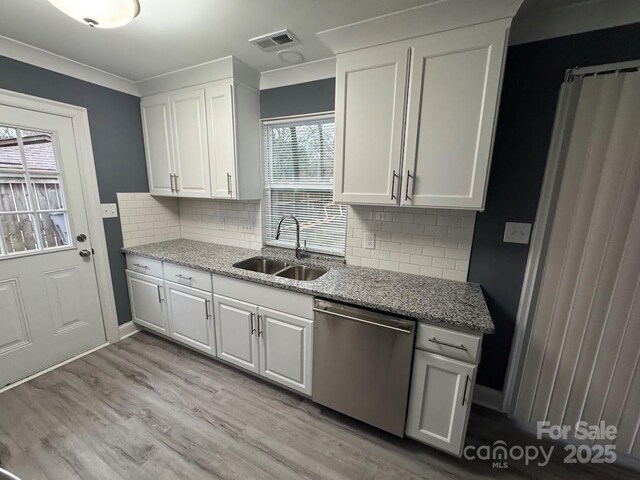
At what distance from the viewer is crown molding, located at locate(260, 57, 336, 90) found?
1.99 meters

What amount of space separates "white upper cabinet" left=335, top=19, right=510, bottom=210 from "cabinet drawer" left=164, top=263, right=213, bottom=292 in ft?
4.27

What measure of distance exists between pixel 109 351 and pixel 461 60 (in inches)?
138

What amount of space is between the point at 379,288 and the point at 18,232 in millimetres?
2664

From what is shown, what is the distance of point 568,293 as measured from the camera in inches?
58.0

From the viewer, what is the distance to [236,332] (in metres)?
2.00

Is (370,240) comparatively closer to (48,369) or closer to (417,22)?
(417,22)

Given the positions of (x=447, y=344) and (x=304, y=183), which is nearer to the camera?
(x=447, y=344)

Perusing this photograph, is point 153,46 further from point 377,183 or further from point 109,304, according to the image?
point 109,304

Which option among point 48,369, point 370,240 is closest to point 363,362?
point 370,240

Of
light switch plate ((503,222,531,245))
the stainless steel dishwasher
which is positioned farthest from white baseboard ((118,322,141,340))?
light switch plate ((503,222,531,245))

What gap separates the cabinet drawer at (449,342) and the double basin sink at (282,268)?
0.92 m

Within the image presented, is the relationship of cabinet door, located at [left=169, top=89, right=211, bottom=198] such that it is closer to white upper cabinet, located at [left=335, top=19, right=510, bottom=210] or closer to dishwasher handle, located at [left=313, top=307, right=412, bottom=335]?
white upper cabinet, located at [left=335, top=19, right=510, bottom=210]

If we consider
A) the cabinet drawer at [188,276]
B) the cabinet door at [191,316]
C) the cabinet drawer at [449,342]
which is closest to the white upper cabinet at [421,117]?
the cabinet drawer at [449,342]

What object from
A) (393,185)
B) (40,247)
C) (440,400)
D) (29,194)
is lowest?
(440,400)
